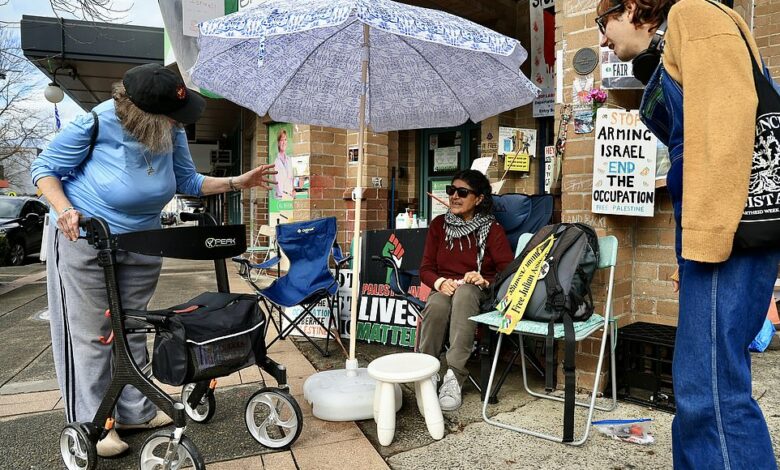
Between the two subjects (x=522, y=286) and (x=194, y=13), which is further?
(x=194, y=13)

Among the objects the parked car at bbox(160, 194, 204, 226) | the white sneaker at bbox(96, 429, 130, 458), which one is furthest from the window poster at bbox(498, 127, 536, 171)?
the white sneaker at bbox(96, 429, 130, 458)

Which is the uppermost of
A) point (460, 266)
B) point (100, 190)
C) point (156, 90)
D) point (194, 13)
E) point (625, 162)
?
point (194, 13)

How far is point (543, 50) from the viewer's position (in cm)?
607

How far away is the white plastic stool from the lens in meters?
2.39

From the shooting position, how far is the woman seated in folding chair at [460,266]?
2957 mm

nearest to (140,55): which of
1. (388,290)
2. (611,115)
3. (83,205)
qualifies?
(388,290)

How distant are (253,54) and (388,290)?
2.20 metres

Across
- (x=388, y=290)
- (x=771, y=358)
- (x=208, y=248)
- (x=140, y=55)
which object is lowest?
(x=771, y=358)

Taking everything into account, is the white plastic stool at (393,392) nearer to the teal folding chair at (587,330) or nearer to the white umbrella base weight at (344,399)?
the white umbrella base weight at (344,399)

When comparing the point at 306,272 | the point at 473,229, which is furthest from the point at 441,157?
the point at 473,229

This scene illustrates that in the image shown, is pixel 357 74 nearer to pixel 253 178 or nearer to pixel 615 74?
pixel 253 178

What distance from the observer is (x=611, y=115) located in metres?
2.84

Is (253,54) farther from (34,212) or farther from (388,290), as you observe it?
(34,212)

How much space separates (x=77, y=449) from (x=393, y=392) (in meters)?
1.35
